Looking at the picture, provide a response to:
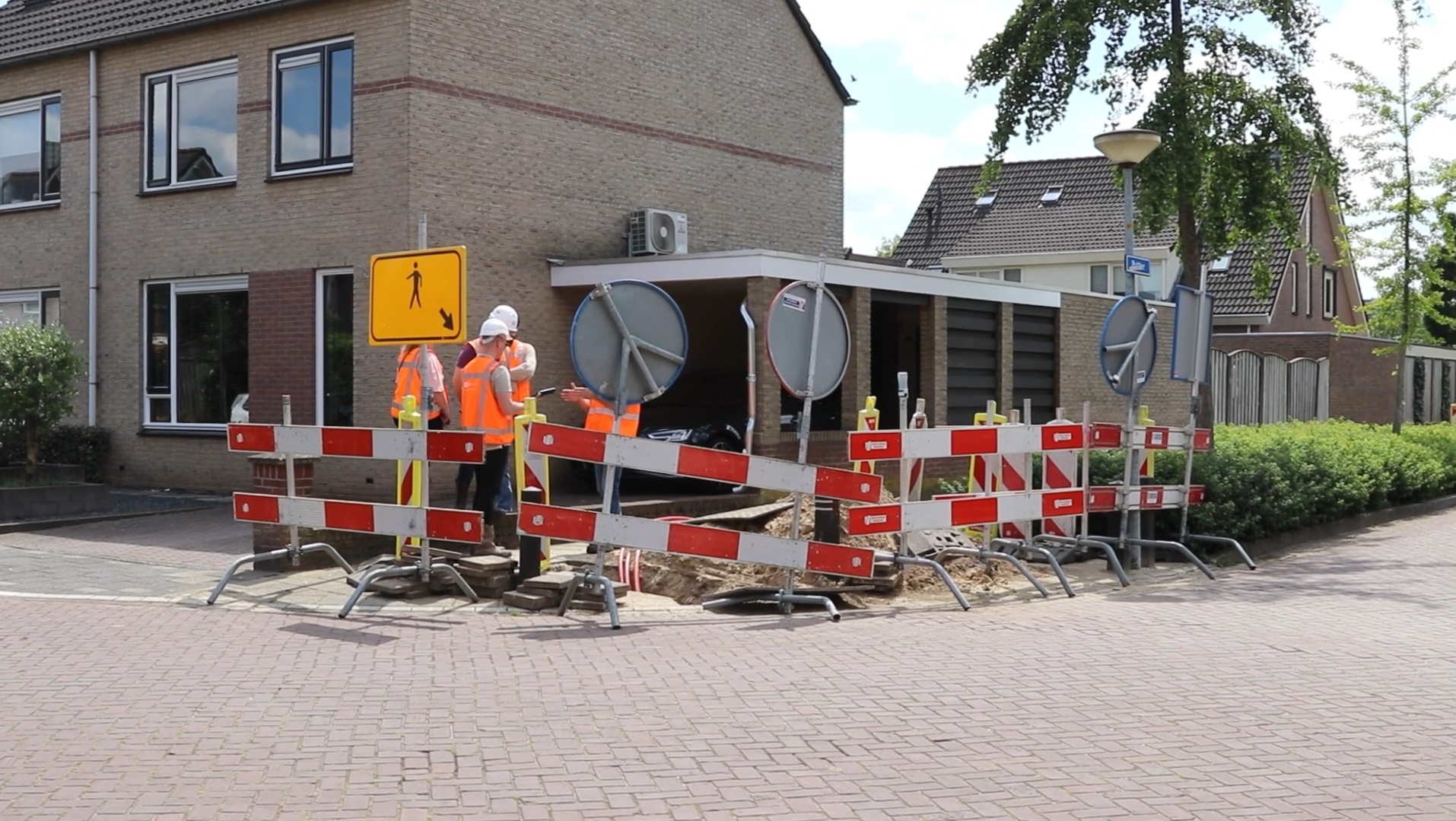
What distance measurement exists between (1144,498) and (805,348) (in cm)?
417

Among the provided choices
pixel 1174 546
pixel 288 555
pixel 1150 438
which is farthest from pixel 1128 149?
pixel 288 555

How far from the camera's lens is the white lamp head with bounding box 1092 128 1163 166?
13.2 m

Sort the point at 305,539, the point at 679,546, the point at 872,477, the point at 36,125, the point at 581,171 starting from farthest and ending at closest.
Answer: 1. the point at 36,125
2. the point at 581,171
3. the point at 305,539
4. the point at 872,477
5. the point at 679,546

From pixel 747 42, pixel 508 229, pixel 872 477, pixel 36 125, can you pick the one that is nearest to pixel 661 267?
pixel 508 229

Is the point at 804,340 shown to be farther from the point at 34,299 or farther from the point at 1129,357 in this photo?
the point at 34,299

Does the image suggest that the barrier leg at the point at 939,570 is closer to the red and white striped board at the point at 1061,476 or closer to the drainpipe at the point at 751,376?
the red and white striped board at the point at 1061,476

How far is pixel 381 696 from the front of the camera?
7.20m

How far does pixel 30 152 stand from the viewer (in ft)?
69.1

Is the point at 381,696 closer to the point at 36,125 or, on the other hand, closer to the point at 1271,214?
the point at 1271,214

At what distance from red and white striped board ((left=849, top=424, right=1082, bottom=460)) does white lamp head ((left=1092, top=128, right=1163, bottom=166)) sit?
122 inches

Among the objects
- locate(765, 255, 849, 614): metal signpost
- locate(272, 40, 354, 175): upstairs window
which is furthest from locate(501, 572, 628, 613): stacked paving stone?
locate(272, 40, 354, 175): upstairs window

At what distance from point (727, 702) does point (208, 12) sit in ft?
47.4

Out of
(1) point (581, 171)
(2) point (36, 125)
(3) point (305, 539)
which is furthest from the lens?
(2) point (36, 125)

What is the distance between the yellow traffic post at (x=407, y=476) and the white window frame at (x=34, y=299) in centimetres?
1129
